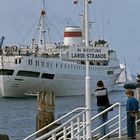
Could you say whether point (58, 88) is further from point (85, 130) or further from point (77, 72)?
point (85, 130)

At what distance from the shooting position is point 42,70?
83250 mm

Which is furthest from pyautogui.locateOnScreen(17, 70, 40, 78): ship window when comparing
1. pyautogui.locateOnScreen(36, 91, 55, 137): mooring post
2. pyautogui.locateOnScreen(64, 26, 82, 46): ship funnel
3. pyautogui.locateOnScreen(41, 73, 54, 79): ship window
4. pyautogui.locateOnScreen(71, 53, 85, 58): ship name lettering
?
pyautogui.locateOnScreen(71, 53, 85, 58): ship name lettering

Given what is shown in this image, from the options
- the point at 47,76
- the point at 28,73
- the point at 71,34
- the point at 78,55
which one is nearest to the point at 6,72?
the point at 28,73

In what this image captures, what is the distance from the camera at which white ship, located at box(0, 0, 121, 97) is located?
264 ft

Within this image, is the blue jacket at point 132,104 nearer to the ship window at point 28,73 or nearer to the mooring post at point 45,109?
the mooring post at point 45,109

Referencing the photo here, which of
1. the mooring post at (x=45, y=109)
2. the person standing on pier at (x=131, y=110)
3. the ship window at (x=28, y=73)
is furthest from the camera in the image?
the ship window at (x=28, y=73)

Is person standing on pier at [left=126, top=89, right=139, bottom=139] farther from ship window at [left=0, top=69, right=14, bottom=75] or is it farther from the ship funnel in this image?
the ship funnel

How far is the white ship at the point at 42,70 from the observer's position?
8038 cm

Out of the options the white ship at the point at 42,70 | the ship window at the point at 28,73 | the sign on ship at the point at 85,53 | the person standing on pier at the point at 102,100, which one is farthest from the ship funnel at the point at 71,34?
the sign on ship at the point at 85,53

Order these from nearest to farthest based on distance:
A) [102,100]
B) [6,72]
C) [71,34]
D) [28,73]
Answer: [102,100] < [6,72] < [28,73] < [71,34]

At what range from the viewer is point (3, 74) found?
80562mm

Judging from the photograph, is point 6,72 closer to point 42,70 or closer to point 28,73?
point 28,73

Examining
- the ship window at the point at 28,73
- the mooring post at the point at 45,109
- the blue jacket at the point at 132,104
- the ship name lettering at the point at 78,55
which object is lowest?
the mooring post at the point at 45,109

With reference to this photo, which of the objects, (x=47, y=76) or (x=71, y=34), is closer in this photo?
(x=47, y=76)
